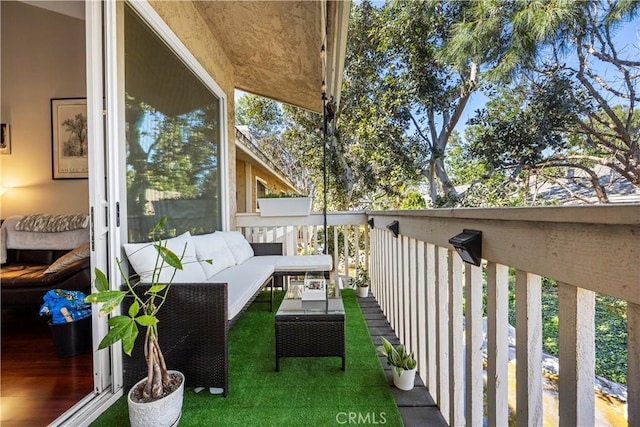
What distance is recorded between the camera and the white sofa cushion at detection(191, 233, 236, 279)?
2.55 m

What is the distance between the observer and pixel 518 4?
5527 millimetres

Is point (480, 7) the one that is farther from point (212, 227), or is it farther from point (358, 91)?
point (212, 227)

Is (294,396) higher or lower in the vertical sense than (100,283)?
lower

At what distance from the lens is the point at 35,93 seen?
3576 millimetres

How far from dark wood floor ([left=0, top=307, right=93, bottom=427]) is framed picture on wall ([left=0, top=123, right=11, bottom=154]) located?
2244mm

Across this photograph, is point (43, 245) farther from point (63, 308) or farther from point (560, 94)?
point (560, 94)

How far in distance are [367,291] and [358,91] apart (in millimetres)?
5145

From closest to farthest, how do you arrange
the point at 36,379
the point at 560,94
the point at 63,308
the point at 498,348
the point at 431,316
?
the point at 498,348 < the point at 431,316 < the point at 36,379 < the point at 63,308 < the point at 560,94

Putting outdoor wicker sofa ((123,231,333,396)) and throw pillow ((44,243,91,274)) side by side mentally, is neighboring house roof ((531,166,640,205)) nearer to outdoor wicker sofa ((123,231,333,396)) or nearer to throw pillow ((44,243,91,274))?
outdoor wicker sofa ((123,231,333,396))

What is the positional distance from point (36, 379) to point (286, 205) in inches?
109

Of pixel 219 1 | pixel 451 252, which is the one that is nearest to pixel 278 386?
pixel 451 252

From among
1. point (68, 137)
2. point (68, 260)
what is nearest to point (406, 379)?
point (68, 260)

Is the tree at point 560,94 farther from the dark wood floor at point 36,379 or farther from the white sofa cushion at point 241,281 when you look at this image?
the dark wood floor at point 36,379

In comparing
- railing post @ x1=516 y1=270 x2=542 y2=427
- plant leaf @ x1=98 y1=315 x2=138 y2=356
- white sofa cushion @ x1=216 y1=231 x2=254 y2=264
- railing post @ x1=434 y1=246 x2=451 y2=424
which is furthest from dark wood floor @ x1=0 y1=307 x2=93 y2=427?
railing post @ x1=516 y1=270 x2=542 y2=427
